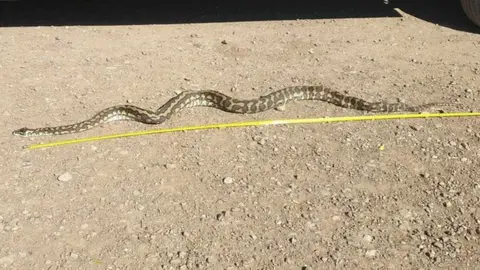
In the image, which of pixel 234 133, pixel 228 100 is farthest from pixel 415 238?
pixel 228 100

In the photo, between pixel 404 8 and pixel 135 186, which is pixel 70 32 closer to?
pixel 135 186

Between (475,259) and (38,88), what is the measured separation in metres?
6.63

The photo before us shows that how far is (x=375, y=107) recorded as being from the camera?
8.48 m

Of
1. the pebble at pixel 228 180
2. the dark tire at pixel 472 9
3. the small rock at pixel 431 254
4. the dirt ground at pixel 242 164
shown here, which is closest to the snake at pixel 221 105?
the dirt ground at pixel 242 164

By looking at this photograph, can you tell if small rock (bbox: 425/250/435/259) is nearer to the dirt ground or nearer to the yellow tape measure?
the dirt ground

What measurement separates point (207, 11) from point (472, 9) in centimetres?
505

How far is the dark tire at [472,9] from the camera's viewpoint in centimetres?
1109

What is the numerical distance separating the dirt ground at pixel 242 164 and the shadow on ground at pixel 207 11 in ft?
3.45

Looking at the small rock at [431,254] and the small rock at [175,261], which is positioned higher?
the small rock at [431,254]

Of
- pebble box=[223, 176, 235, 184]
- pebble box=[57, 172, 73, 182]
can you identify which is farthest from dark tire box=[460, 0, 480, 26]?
pebble box=[57, 172, 73, 182]

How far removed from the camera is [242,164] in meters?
7.25

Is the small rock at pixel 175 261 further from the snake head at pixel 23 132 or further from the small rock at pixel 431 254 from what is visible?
the snake head at pixel 23 132

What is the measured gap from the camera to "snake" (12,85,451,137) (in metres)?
8.09

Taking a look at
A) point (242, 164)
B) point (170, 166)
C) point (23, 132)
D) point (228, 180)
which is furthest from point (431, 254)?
point (23, 132)
